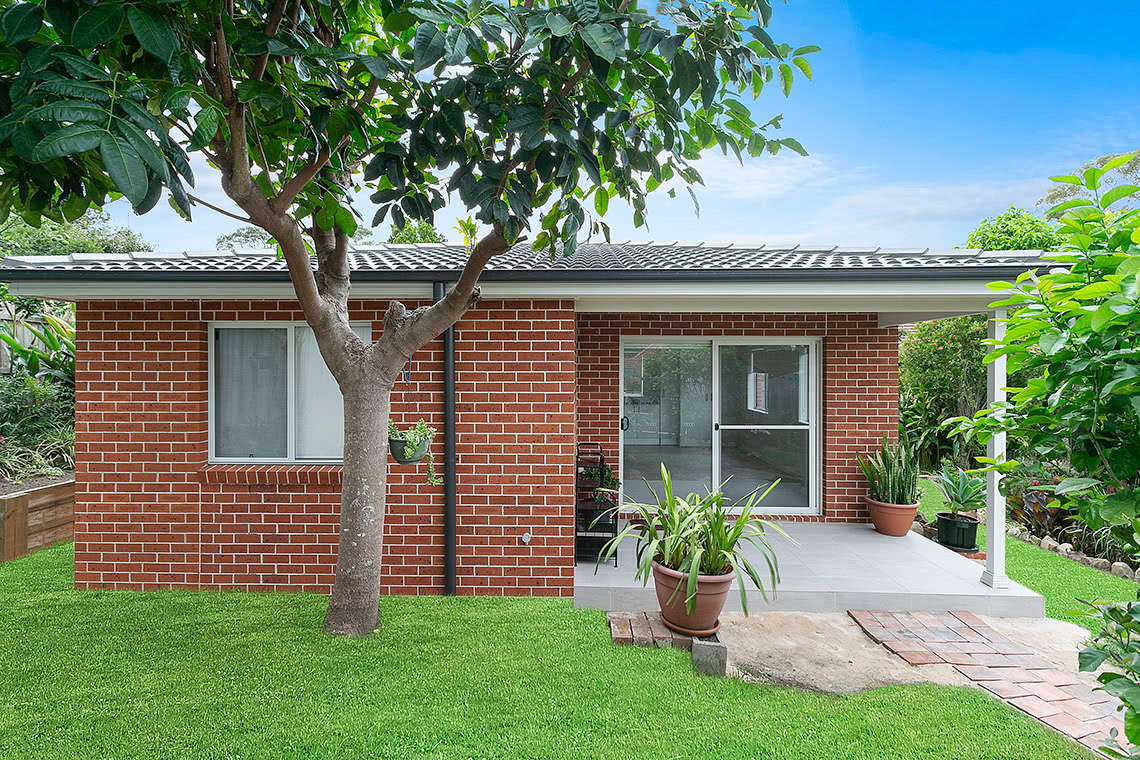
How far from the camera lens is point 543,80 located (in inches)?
123

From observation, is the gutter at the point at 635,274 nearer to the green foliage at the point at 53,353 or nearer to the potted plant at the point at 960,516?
the potted plant at the point at 960,516

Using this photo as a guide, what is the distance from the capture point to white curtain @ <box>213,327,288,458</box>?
5.28 metres

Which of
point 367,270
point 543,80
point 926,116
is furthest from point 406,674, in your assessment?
point 926,116

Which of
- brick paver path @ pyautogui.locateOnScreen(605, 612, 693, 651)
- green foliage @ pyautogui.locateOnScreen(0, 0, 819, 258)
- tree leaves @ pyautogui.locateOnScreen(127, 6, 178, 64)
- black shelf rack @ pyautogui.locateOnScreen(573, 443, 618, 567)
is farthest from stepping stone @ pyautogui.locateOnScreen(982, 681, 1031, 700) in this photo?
tree leaves @ pyautogui.locateOnScreen(127, 6, 178, 64)

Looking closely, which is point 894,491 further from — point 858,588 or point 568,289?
point 568,289

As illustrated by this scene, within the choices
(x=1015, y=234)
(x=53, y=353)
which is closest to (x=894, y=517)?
(x=1015, y=234)

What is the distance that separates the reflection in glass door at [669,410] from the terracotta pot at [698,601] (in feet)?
9.79

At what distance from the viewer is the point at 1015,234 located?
1284 cm

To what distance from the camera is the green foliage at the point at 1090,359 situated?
5.13 ft

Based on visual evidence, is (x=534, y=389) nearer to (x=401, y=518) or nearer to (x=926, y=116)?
(x=401, y=518)

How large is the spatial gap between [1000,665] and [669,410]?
3.98 m

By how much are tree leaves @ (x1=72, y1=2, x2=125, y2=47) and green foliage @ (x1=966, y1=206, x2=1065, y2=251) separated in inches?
557

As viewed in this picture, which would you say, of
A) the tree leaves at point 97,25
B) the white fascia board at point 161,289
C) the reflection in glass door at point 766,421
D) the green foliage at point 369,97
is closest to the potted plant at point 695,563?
the green foliage at point 369,97

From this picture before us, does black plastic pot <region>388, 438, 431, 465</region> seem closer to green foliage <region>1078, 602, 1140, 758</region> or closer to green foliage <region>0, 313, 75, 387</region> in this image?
green foliage <region>1078, 602, 1140, 758</region>
